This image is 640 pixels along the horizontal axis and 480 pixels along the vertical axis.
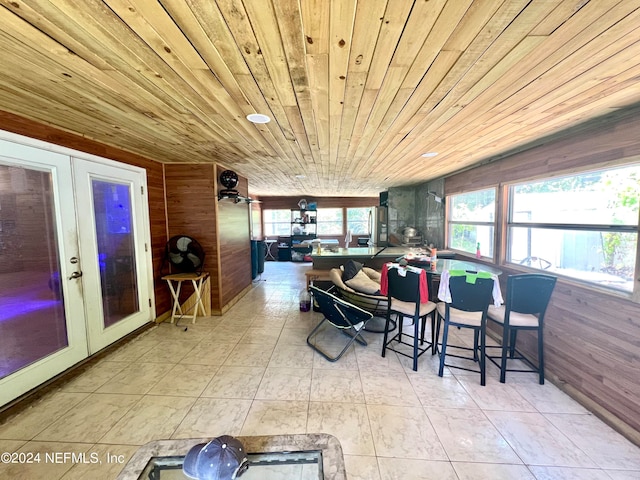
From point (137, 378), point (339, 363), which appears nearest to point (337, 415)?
point (339, 363)

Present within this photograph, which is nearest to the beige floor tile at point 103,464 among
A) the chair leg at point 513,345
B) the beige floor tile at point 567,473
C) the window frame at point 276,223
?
the beige floor tile at point 567,473

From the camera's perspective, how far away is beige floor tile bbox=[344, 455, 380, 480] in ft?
4.84

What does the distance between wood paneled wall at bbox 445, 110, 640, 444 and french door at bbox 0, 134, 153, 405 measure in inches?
180

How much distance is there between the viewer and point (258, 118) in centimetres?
198

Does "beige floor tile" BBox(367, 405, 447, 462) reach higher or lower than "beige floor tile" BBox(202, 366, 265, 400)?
lower

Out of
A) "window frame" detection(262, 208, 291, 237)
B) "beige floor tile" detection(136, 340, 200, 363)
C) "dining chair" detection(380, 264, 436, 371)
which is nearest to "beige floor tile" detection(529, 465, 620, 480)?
"dining chair" detection(380, 264, 436, 371)

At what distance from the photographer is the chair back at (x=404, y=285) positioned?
2.46 m

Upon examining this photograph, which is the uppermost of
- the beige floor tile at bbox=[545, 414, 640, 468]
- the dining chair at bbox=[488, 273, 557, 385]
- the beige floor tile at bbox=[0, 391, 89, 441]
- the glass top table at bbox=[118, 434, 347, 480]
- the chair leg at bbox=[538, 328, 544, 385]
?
the dining chair at bbox=[488, 273, 557, 385]

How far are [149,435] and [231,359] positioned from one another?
100cm

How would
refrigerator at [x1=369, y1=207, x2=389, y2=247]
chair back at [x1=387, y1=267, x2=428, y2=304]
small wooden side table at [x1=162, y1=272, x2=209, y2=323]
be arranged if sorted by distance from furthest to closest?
refrigerator at [x1=369, y1=207, x2=389, y2=247], small wooden side table at [x1=162, y1=272, x2=209, y2=323], chair back at [x1=387, y1=267, x2=428, y2=304]

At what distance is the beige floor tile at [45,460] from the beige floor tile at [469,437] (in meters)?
2.31

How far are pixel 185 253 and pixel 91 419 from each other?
2.12 meters

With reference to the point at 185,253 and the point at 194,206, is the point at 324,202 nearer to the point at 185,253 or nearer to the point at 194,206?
the point at 194,206

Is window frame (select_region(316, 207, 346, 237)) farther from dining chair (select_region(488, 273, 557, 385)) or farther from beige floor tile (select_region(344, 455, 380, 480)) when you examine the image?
beige floor tile (select_region(344, 455, 380, 480))
